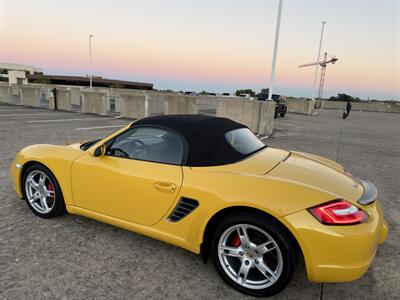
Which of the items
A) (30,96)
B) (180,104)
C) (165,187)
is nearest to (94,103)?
(30,96)

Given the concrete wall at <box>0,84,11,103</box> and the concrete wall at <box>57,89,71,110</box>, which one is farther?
the concrete wall at <box>0,84,11,103</box>

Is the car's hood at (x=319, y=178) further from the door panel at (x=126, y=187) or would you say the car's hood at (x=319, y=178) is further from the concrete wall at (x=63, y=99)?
the concrete wall at (x=63, y=99)

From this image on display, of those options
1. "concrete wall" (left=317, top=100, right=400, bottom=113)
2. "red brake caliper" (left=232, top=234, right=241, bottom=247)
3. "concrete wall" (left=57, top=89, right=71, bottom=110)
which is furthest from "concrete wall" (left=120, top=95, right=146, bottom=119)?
"concrete wall" (left=317, top=100, right=400, bottom=113)

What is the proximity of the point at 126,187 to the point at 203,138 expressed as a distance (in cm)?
89

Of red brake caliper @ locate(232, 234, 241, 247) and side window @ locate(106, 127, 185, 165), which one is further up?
side window @ locate(106, 127, 185, 165)

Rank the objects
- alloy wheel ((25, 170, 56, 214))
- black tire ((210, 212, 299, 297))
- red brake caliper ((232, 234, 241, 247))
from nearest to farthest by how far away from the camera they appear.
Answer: black tire ((210, 212, 299, 297)) → red brake caliper ((232, 234, 241, 247)) → alloy wheel ((25, 170, 56, 214))

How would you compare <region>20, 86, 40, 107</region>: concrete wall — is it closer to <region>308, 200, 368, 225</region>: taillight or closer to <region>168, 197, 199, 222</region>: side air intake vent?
<region>168, 197, 199, 222</region>: side air intake vent

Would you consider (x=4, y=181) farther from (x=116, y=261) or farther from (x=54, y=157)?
(x=116, y=261)

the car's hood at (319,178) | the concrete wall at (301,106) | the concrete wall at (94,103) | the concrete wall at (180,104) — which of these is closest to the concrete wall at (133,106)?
the concrete wall at (180,104)

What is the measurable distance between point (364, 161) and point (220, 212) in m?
6.61

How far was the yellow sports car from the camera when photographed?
6.59 ft

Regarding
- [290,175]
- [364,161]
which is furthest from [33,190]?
[364,161]

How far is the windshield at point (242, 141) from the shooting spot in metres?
2.84

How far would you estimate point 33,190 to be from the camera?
3414 millimetres
